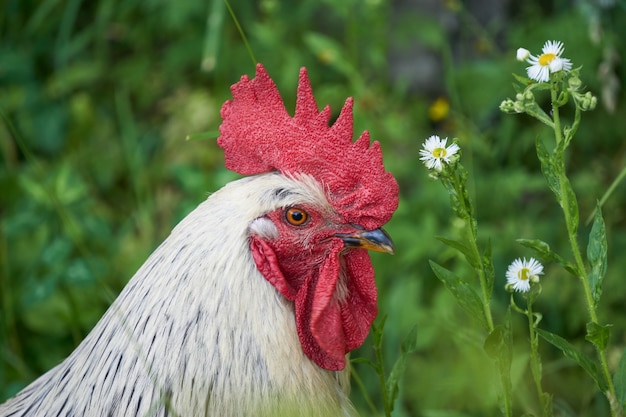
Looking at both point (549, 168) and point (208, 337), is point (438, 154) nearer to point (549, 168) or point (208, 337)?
point (549, 168)

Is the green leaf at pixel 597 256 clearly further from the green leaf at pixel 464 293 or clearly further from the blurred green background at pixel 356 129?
the blurred green background at pixel 356 129

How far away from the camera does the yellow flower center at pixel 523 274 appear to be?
2.22 m

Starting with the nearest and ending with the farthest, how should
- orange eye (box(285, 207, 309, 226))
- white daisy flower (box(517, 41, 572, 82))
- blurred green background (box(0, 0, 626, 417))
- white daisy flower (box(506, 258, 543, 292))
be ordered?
white daisy flower (box(517, 41, 572, 82)) < white daisy flower (box(506, 258, 543, 292)) < orange eye (box(285, 207, 309, 226)) < blurred green background (box(0, 0, 626, 417))

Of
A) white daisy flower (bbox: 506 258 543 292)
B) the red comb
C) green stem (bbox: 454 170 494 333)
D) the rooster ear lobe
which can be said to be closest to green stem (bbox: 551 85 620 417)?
white daisy flower (bbox: 506 258 543 292)

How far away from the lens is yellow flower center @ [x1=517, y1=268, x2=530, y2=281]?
7.28 ft

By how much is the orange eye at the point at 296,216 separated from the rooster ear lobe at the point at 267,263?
10 centimetres

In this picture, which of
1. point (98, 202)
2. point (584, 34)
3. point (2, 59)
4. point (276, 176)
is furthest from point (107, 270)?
point (584, 34)

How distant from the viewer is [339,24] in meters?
5.12

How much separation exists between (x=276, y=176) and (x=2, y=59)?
3286mm

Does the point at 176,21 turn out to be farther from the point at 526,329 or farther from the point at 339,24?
the point at 526,329

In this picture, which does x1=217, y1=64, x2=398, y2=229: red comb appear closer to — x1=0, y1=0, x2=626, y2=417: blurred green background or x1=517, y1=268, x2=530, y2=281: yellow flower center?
x1=517, y1=268, x2=530, y2=281: yellow flower center

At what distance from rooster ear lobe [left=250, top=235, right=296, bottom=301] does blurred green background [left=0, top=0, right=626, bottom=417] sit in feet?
2.80

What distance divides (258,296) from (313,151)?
0.42m

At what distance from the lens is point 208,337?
2.20 meters
